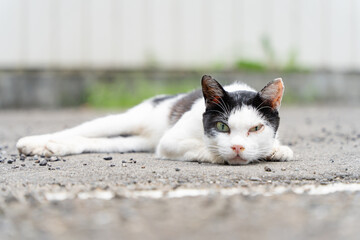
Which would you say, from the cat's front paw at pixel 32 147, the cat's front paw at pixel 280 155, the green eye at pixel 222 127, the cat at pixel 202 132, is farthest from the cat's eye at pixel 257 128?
the cat's front paw at pixel 32 147

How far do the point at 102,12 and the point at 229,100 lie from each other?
5.43 m

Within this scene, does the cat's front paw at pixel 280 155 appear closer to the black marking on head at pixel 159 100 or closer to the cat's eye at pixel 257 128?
the cat's eye at pixel 257 128

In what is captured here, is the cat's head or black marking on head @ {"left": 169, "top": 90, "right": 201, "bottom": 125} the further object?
black marking on head @ {"left": 169, "top": 90, "right": 201, "bottom": 125}

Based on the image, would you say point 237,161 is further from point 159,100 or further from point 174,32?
point 174,32

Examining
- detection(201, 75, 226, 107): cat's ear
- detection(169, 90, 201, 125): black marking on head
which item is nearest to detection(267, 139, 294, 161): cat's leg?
detection(201, 75, 226, 107): cat's ear

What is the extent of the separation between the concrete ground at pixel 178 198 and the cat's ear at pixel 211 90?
433mm

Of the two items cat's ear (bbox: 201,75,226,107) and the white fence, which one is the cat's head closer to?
cat's ear (bbox: 201,75,226,107)

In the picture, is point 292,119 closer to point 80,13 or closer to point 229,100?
point 229,100

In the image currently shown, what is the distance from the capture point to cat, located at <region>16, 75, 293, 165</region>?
2863mm

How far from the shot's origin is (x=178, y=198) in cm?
198

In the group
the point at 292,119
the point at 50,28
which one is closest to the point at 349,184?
the point at 292,119

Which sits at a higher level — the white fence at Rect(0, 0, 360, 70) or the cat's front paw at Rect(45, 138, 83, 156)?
the white fence at Rect(0, 0, 360, 70)

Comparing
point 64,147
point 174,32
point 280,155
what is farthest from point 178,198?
point 174,32

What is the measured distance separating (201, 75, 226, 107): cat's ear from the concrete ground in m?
0.43
